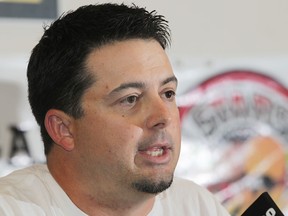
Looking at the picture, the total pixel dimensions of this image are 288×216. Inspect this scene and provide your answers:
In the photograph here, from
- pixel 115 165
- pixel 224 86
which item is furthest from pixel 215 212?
pixel 224 86

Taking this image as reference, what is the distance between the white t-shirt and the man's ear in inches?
2.7

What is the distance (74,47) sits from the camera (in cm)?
110

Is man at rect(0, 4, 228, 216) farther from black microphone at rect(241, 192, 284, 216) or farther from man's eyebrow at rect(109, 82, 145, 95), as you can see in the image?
black microphone at rect(241, 192, 284, 216)

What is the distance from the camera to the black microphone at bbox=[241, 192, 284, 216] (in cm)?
102

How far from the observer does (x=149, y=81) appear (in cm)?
106

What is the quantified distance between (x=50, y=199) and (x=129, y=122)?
0.64 feet

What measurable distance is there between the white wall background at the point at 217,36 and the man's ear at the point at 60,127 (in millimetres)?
344

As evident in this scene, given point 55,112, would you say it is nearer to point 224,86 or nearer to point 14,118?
point 14,118

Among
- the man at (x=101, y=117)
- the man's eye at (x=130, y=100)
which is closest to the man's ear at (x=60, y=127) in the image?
the man at (x=101, y=117)

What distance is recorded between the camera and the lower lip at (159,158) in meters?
1.04

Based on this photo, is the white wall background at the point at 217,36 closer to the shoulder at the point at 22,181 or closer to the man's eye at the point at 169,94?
the shoulder at the point at 22,181

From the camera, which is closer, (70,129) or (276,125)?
(70,129)

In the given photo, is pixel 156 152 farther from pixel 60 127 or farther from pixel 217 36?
pixel 217 36

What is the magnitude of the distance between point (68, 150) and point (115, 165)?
0.33ft
